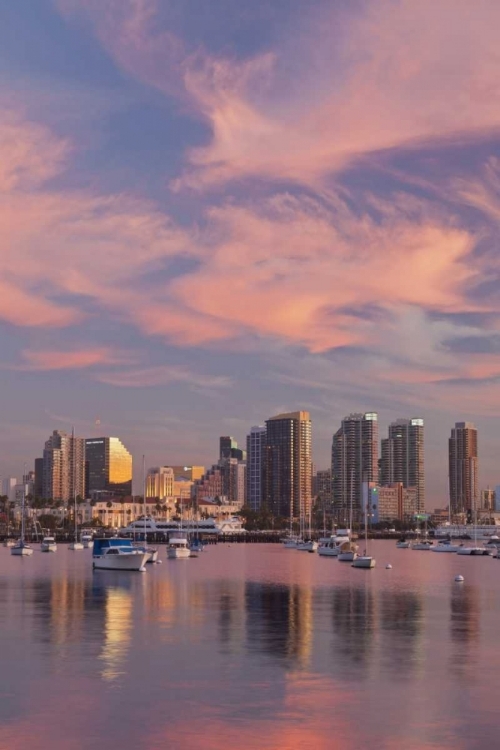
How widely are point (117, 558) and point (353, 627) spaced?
7788 cm

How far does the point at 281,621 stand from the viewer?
76062mm

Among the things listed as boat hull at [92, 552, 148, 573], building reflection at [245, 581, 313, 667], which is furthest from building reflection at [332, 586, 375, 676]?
boat hull at [92, 552, 148, 573]

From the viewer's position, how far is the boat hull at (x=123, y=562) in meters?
143

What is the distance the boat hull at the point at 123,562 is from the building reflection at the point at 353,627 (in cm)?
4039

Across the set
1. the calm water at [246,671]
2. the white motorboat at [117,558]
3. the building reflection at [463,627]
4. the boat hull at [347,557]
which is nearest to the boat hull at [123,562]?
the white motorboat at [117,558]

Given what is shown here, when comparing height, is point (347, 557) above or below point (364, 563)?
below

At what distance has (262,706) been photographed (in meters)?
42.6

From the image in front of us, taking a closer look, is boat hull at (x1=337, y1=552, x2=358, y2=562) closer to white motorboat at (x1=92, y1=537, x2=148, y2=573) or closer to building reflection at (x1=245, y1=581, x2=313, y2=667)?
white motorboat at (x1=92, y1=537, x2=148, y2=573)

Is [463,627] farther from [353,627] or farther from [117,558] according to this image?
[117,558]

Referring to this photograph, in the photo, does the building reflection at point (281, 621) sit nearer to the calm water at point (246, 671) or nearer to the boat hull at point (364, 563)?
the calm water at point (246, 671)

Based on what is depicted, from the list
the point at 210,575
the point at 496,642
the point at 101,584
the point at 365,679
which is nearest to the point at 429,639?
the point at 496,642

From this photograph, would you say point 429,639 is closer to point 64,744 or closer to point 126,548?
point 64,744

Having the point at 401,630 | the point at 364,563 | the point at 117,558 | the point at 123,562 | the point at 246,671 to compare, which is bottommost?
the point at 364,563

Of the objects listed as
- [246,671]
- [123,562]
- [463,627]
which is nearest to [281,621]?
[463,627]
